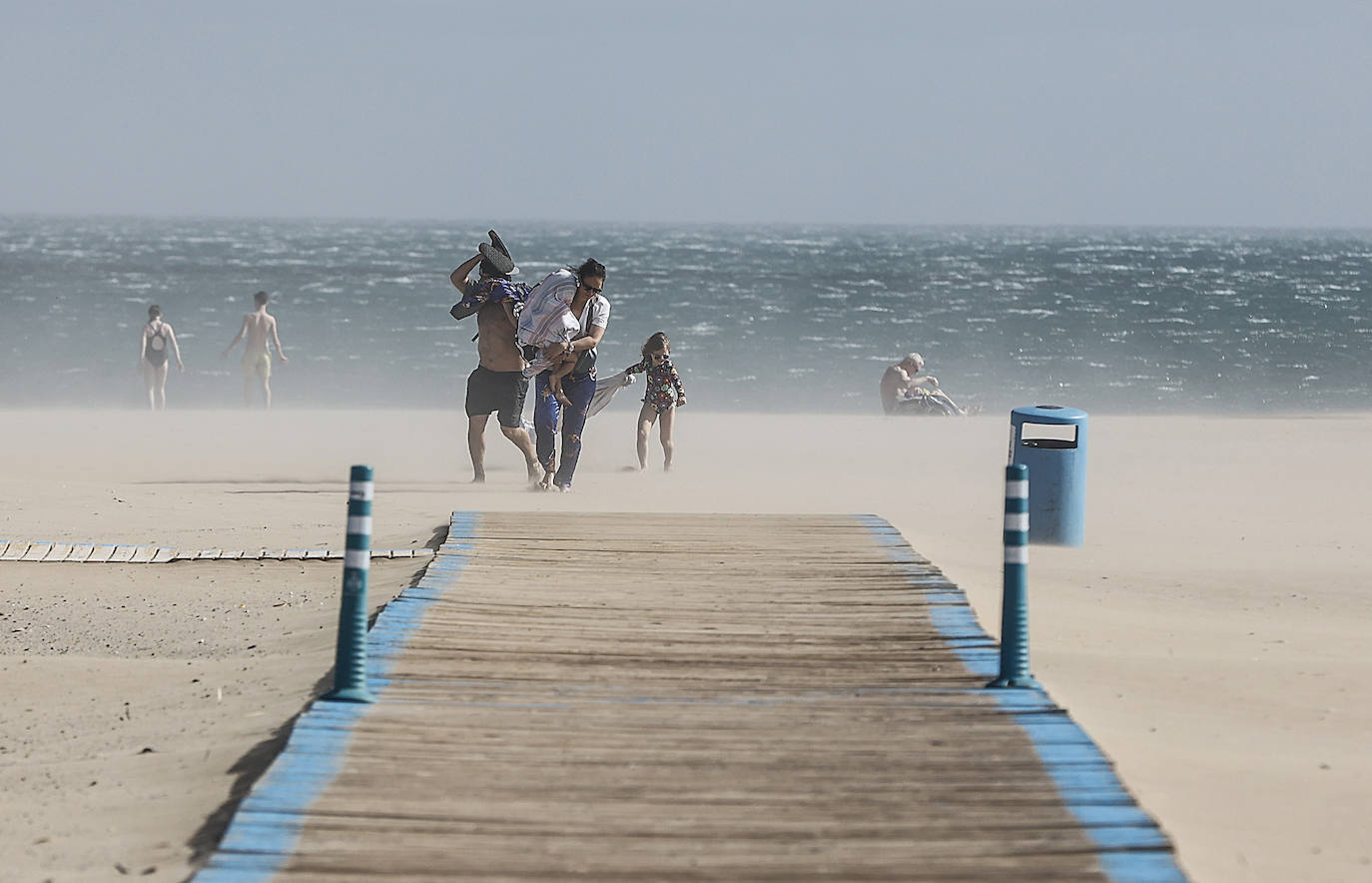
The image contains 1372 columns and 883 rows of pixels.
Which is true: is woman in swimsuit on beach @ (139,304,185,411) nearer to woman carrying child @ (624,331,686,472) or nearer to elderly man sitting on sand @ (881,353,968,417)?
woman carrying child @ (624,331,686,472)

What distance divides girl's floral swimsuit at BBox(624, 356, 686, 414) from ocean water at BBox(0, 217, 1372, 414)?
12228 mm

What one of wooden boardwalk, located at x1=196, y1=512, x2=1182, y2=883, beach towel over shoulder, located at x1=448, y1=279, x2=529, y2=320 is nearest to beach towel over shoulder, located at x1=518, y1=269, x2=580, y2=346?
beach towel over shoulder, located at x1=448, y1=279, x2=529, y2=320

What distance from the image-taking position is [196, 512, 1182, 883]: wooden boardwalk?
461 cm

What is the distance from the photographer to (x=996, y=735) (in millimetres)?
5746

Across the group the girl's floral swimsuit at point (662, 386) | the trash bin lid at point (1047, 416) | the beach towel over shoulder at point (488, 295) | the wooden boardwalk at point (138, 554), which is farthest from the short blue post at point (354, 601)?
the girl's floral swimsuit at point (662, 386)

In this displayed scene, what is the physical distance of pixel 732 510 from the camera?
1334 centimetres

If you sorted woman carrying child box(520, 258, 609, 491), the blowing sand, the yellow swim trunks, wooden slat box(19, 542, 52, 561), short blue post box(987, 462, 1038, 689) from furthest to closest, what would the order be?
the yellow swim trunks
woman carrying child box(520, 258, 609, 491)
wooden slat box(19, 542, 52, 561)
short blue post box(987, 462, 1038, 689)
the blowing sand

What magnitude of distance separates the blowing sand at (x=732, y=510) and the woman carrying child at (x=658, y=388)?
1.66ft

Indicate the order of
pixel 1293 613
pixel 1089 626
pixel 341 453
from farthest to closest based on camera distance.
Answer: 1. pixel 341 453
2. pixel 1293 613
3. pixel 1089 626

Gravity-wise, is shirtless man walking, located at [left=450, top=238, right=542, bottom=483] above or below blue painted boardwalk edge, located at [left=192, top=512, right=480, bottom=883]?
above

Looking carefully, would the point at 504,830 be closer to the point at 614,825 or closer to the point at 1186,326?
the point at 614,825

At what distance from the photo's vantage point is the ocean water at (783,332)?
109 feet

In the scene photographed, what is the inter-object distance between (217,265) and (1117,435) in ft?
235

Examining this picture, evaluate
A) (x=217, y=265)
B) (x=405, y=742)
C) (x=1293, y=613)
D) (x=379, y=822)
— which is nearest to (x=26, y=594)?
→ (x=405, y=742)
